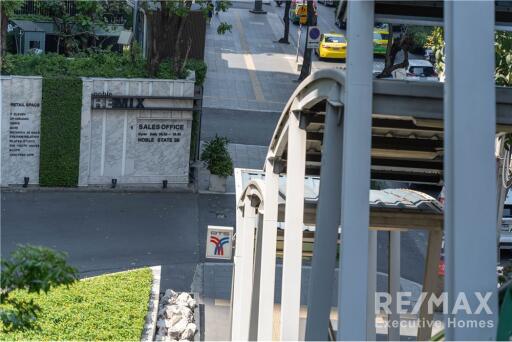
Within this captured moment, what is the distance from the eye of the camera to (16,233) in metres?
21.0

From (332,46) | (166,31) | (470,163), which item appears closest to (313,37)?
(332,46)

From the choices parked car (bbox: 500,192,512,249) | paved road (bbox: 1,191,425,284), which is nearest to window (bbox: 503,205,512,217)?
parked car (bbox: 500,192,512,249)

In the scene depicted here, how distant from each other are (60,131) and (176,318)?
29.0ft

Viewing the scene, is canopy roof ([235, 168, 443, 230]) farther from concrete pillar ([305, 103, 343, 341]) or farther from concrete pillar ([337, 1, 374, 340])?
concrete pillar ([337, 1, 374, 340])

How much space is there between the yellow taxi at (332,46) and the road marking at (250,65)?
3101 millimetres

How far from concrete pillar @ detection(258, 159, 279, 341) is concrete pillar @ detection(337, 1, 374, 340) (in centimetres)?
514

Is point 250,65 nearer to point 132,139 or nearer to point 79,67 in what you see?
point 79,67

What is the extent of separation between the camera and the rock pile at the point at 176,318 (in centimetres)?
1588

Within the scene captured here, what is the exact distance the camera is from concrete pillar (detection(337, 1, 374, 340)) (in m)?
6.86

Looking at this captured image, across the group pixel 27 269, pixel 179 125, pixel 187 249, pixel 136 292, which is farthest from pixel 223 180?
pixel 27 269

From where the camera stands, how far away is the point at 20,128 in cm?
2373

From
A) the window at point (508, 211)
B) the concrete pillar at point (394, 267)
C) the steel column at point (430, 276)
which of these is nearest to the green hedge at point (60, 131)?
the window at point (508, 211)

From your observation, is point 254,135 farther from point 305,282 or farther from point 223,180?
point 305,282

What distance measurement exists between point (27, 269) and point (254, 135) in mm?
22857
